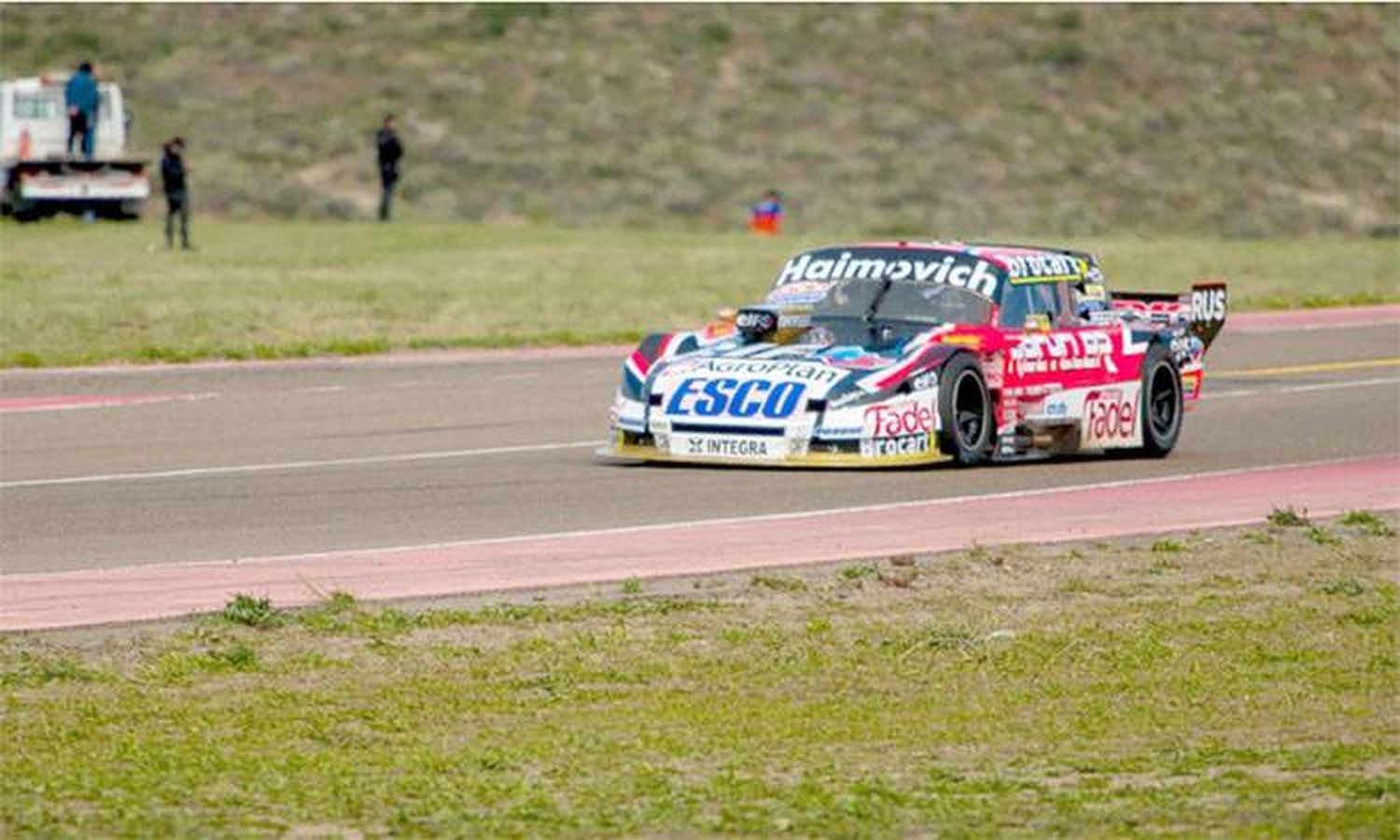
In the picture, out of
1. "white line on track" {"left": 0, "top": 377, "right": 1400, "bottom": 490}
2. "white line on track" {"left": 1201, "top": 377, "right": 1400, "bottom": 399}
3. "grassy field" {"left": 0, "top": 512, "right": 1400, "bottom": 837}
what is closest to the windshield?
"white line on track" {"left": 0, "top": 377, "right": 1400, "bottom": 490}

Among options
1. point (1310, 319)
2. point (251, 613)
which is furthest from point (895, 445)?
point (1310, 319)

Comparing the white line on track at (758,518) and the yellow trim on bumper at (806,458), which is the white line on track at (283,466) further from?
the white line on track at (758,518)

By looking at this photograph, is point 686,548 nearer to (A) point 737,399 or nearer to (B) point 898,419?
(A) point 737,399

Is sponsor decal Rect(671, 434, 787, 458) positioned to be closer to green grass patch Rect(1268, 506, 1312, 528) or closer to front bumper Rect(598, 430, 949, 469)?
front bumper Rect(598, 430, 949, 469)

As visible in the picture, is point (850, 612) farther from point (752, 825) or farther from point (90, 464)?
point (90, 464)

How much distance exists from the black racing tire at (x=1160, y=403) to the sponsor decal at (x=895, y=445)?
2.24 m

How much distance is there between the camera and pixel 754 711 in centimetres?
1041

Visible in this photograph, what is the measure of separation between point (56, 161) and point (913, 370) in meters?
35.5

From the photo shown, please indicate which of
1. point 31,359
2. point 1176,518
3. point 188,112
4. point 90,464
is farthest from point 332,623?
point 188,112

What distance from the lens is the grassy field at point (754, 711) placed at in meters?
8.56

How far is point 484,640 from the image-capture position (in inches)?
468

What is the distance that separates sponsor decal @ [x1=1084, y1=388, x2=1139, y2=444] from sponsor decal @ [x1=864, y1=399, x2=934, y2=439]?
5.23ft

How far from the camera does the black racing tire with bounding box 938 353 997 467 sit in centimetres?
1878

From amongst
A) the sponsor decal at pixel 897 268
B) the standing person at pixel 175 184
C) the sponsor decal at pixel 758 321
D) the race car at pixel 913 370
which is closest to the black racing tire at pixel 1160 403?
the race car at pixel 913 370
